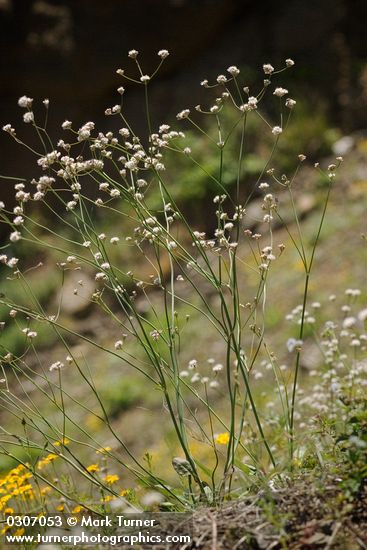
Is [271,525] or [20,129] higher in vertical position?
[20,129]

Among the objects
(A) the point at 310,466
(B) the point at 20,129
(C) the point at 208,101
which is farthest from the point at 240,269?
(A) the point at 310,466

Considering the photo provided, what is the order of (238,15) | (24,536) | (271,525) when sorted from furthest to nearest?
(238,15) < (24,536) < (271,525)

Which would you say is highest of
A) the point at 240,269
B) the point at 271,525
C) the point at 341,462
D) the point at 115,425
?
the point at 240,269

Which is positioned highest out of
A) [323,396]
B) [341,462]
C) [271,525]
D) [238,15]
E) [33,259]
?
[238,15]

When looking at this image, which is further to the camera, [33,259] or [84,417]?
[33,259]

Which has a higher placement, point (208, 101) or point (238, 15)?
point (238, 15)

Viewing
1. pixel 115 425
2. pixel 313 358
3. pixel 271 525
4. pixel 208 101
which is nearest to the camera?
pixel 271 525

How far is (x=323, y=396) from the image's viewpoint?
337 cm

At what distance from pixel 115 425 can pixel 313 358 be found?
59.5 inches

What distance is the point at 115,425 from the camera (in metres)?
5.40

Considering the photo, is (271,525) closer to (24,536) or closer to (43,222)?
(24,536)

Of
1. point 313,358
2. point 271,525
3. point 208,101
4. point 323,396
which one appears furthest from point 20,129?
point 271,525

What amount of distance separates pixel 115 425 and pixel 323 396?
237 cm

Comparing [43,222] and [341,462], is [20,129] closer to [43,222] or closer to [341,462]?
[43,222]
